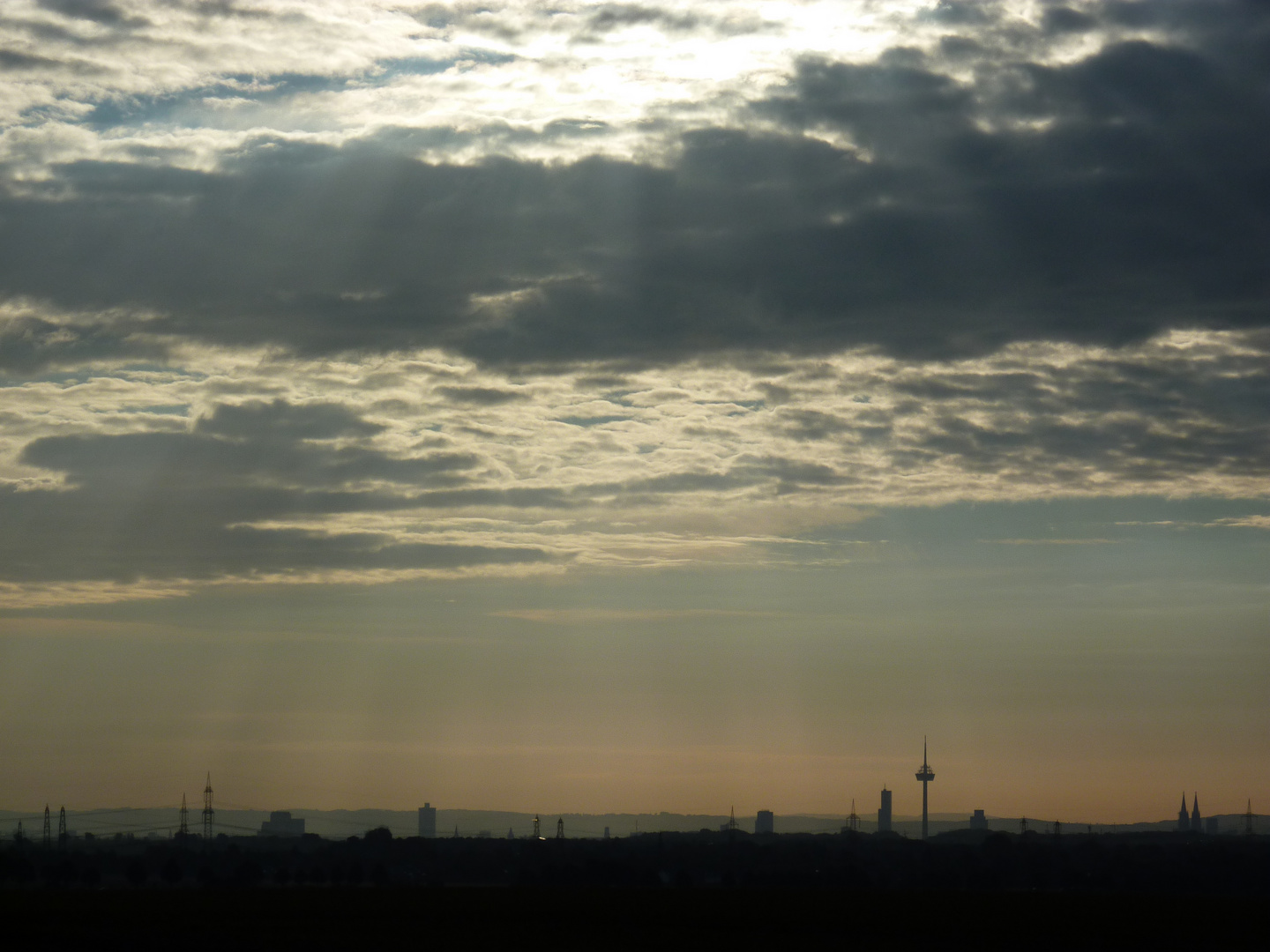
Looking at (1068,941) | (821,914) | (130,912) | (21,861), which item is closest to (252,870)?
(21,861)

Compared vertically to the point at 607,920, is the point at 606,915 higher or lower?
lower

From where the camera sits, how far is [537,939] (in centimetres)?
9875

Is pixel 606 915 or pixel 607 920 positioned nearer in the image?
pixel 607 920

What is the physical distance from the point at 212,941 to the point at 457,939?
1603cm

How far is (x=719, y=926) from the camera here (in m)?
114

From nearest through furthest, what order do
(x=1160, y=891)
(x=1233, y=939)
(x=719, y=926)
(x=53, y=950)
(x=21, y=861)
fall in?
(x=53, y=950), (x=1233, y=939), (x=719, y=926), (x=21, y=861), (x=1160, y=891)

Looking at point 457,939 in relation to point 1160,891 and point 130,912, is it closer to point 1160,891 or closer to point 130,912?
point 130,912

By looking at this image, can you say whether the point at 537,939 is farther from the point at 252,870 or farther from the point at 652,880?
the point at 252,870

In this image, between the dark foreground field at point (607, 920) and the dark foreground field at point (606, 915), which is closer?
the dark foreground field at point (607, 920)

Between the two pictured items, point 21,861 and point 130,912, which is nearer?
point 130,912

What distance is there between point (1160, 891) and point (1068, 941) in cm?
9205

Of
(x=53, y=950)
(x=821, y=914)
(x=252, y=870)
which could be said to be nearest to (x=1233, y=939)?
(x=821, y=914)

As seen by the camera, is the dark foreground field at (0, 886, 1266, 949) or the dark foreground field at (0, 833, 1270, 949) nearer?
the dark foreground field at (0, 886, 1266, 949)

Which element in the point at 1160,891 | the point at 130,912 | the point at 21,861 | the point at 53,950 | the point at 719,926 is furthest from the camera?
the point at 1160,891
